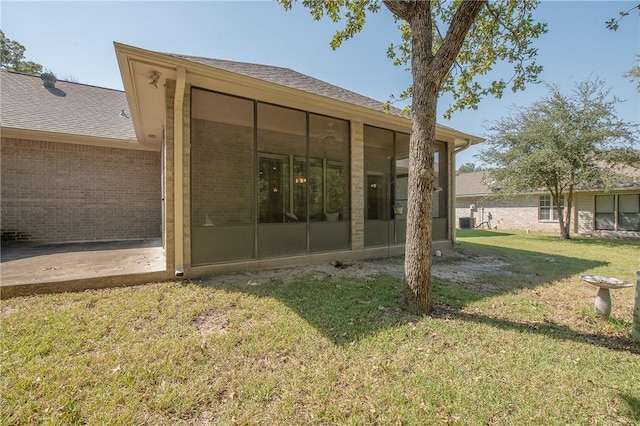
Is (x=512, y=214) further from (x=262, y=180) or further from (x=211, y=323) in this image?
(x=211, y=323)

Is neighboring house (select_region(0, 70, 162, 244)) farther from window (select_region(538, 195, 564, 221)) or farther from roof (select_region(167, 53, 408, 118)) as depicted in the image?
window (select_region(538, 195, 564, 221))

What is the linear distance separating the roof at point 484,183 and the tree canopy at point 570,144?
84 centimetres

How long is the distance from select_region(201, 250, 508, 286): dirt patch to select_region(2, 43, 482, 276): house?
1.09ft

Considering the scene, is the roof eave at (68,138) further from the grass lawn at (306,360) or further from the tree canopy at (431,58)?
the tree canopy at (431,58)

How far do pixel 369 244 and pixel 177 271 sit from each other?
15.9 ft

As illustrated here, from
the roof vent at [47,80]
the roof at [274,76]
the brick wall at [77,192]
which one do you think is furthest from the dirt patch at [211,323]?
the roof vent at [47,80]

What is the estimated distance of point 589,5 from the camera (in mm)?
5871

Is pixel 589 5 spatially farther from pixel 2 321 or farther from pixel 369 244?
pixel 2 321

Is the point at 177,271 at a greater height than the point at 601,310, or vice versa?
the point at 177,271

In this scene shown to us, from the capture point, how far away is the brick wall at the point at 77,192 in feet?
26.1

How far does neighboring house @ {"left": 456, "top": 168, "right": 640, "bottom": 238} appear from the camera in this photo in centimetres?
1492

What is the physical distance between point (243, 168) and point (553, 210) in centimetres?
2042

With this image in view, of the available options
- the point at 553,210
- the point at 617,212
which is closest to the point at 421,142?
the point at 617,212

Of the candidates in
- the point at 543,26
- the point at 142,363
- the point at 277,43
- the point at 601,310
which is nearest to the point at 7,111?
the point at 277,43
